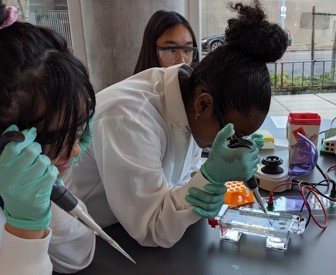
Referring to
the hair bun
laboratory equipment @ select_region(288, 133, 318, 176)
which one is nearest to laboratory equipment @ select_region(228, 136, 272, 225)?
the hair bun

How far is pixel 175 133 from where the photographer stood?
1.02 metres

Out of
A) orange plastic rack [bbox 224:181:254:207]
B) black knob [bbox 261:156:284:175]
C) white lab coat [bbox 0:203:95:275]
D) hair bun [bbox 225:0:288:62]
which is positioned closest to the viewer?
white lab coat [bbox 0:203:95:275]

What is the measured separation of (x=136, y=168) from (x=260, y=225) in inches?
14.0

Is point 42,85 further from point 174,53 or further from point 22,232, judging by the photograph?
point 174,53

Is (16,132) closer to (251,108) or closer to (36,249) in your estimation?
(36,249)

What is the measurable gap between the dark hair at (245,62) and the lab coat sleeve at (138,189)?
0.79 ft

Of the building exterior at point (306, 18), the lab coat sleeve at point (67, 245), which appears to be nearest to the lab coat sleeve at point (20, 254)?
the lab coat sleeve at point (67, 245)

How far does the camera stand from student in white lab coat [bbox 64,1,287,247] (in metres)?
0.85

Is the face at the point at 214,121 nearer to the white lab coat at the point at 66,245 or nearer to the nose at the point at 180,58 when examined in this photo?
the white lab coat at the point at 66,245

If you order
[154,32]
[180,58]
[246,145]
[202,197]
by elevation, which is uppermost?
[154,32]

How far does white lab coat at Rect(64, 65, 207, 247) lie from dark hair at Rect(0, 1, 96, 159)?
212 millimetres

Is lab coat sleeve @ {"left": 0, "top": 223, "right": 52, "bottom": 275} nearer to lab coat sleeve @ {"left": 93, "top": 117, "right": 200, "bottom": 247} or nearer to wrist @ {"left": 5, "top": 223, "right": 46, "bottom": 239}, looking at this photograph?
wrist @ {"left": 5, "top": 223, "right": 46, "bottom": 239}

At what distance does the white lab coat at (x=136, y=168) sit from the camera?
2.78 ft

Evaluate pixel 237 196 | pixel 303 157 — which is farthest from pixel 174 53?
pixel 237 196
